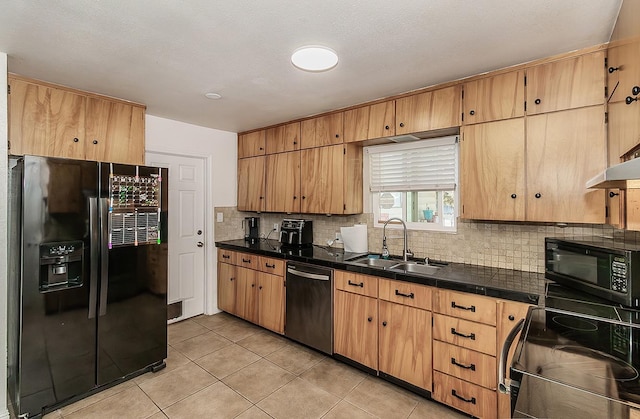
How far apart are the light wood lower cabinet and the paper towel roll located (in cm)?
72

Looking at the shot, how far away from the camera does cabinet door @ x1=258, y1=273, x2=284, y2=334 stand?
10.7ft

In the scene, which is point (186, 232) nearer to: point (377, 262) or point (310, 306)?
point (310, 306)

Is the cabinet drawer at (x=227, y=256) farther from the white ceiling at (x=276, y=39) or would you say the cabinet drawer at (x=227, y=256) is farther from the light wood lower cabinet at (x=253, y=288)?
the white ceiling at (x=276, y=39)

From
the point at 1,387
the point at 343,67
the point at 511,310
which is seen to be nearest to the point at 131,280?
the point at 1,387

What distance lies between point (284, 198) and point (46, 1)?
8.39 ft

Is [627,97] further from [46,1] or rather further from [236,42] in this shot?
[46,1]

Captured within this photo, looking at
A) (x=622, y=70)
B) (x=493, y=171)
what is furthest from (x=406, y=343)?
(x=622, y=70)

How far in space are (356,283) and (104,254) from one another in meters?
2.01

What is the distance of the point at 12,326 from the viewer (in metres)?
2.17

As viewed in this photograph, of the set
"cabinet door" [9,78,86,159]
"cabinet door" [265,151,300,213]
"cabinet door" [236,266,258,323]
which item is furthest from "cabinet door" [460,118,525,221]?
"cabinet door" [9,78,86,159]

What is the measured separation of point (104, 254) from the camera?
2.35 metres

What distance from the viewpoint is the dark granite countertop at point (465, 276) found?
190 cm

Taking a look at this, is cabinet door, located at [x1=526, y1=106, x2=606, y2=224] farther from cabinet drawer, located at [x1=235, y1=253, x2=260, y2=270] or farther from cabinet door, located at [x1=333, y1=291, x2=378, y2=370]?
cabinet drawer, located at [x1=235, y1=253, x2=260, y2=270]

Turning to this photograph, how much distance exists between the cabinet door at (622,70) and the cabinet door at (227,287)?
369cm
